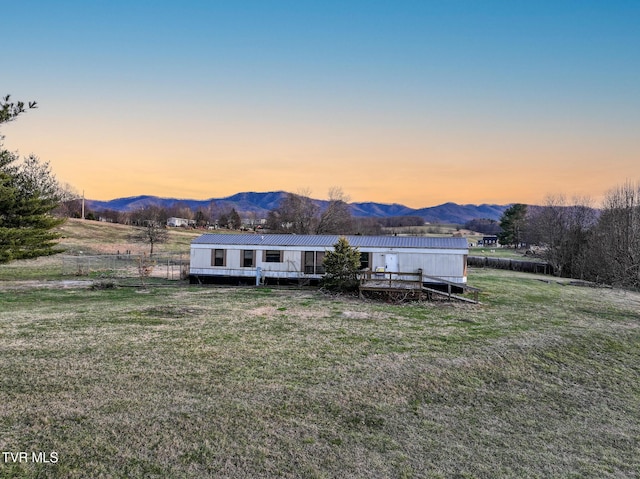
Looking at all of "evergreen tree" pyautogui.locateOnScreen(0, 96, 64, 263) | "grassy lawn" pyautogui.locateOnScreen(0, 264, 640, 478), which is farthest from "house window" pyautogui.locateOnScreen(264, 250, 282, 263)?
"evergreen tree" pyautogui.locateOnScreen(0, 96, 64, 263)

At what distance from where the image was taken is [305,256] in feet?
78.0

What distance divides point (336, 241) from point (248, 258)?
5330mm

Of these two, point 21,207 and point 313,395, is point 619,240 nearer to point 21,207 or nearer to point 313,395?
point 313,395

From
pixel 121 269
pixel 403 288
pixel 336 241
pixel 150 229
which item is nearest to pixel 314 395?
pixel 403 288

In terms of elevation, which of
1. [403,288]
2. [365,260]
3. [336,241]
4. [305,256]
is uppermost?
[336,241]

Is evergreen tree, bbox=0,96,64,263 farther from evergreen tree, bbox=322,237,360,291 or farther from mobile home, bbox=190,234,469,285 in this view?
evergreen tree, bbox=322,237,360,291

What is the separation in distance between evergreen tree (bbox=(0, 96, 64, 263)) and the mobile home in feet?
26.5

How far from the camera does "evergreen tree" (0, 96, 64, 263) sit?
2009cm

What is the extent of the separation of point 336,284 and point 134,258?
2676 cm

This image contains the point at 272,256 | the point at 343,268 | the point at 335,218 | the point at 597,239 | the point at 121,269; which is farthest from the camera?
the point at 335,218

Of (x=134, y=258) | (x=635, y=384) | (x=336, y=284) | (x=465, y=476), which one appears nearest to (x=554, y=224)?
(x=336, y=284)

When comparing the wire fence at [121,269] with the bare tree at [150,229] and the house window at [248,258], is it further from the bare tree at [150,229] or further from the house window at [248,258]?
the house window at [248,258]

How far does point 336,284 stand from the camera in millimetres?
20328

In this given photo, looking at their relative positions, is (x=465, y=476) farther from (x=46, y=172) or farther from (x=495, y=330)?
(x=46, y=172)
